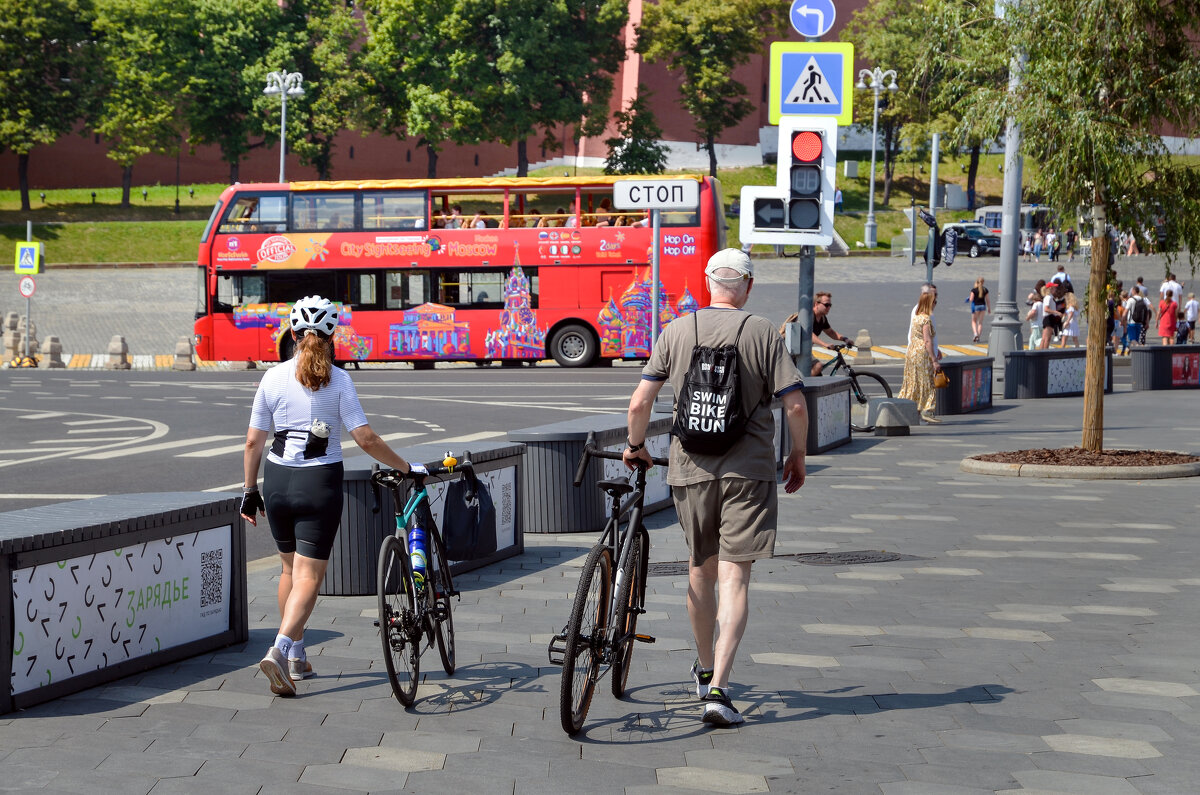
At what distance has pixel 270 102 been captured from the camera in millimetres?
70875

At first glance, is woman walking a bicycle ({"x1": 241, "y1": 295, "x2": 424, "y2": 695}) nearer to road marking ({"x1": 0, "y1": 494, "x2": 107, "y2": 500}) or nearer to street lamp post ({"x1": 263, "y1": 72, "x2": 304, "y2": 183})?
road marking ({"x1": 0, "y1": 494, "x2": 107, "y2": 500})

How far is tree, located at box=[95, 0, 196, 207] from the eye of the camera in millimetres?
70250

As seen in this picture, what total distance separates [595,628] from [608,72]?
71134 millimetres

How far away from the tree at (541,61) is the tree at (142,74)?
1500 cm

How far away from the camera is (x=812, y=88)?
13.0 meters

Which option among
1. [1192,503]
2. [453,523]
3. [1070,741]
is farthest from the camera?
[1192,503]

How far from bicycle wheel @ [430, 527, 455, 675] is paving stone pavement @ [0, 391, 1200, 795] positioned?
0.13 m

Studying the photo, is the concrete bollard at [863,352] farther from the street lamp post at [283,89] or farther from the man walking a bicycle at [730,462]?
the man walking a bicycle at [730,462]

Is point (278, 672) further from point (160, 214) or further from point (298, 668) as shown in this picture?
point (160, 214)

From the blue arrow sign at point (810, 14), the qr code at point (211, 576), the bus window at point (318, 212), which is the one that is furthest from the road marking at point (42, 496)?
the bus window at point (318, 212)

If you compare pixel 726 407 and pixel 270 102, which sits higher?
pixel 270 102

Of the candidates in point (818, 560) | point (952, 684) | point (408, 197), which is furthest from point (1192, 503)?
point (408, 197)

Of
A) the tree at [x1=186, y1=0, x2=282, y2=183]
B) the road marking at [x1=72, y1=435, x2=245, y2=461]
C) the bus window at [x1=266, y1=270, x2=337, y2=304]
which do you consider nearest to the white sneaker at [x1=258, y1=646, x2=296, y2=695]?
the road marking at [x1=72, y1=435, x2=245, y2=461]

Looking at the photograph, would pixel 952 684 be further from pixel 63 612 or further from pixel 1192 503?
pixel 1192 503
